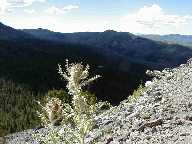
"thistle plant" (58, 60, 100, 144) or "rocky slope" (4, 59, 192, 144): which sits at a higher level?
"thistle plant" (58, 60, 100, 144)

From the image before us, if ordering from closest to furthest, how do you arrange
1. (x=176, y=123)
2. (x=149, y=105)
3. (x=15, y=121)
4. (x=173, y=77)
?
(x=176, y=123)
(x=149, y=105)
(x=173, y=77)
(x=15, y=121)

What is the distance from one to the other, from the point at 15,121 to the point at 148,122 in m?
178

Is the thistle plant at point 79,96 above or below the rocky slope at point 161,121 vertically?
above

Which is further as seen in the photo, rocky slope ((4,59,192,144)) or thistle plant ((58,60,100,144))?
rocky slope ((4,59,192,144))

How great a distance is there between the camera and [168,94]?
1054 inches

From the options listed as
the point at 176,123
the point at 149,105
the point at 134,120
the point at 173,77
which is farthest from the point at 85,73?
the point at 173,77

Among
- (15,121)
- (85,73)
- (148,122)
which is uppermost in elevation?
(85,73)

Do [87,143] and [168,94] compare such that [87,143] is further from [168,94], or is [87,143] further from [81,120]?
[81,120]

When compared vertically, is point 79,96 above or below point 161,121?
above

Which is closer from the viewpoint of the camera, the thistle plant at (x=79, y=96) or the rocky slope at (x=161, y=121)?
the thistle plant at (x=79, y=96)

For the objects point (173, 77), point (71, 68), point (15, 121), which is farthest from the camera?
point (15, 121)

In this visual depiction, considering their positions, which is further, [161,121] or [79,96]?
[161,121]

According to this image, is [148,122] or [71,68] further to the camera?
[148,122]

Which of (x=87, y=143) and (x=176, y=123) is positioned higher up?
(x=176, y=123)
